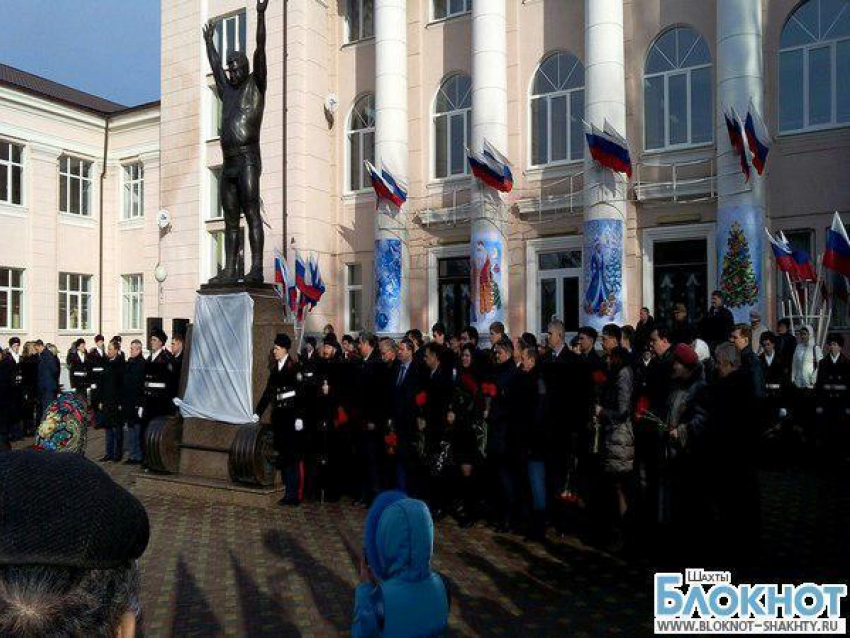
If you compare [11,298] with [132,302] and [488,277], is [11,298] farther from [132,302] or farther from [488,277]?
[488,277]

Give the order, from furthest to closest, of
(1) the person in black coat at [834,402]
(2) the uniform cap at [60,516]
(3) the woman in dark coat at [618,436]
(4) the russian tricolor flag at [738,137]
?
1. (4) the russian tricolor flag at [738,137]
2. (1) the person in black coat at [834,402]
3. (3) the woman in dark coat at [618,436]
4. (2) the uniform cap at [60,516]

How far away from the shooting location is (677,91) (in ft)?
62.4

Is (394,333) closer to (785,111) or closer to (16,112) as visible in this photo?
(785,111)

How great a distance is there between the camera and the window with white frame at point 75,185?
101 ft

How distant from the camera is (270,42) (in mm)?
24562

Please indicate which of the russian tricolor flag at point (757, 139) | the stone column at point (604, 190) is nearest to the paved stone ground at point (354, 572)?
the russian tricolor flag at point (757, 139)

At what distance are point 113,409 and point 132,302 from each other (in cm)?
2080

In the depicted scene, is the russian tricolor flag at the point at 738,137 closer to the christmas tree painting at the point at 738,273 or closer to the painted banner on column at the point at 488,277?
the christmas tree painting at the point at 738,273

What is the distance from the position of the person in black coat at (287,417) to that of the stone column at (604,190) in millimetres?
10655

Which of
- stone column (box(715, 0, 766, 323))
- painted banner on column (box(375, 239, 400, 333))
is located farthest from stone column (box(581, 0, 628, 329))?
painted banner on column (box(375, 239, 400, 333))

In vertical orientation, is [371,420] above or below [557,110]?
below

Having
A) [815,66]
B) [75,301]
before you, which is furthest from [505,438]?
[75,301]

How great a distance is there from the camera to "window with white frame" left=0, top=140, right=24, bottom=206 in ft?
92.1

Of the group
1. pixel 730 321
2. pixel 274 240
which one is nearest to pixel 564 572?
pixel 730 321
